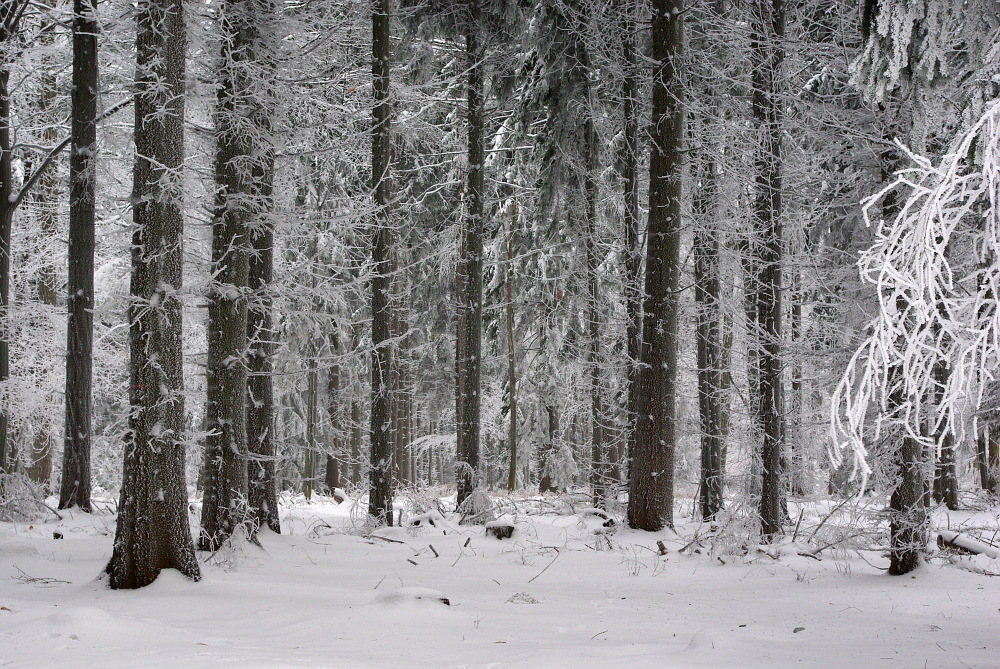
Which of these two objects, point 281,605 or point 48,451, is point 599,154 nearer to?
point 281,605

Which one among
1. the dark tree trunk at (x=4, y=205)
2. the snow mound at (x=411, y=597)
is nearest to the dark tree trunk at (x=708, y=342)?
the snow mound at (x=411, y=597)

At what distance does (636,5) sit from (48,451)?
48.9 ft

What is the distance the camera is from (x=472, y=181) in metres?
14.1

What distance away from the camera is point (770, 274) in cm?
1115

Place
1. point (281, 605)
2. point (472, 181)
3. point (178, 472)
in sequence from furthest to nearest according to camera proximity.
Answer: point (472, 181)
point (178, 472)
point (281, 605)

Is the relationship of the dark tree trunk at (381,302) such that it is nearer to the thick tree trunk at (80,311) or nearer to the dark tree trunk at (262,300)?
the dark tree trunk at (262,300)

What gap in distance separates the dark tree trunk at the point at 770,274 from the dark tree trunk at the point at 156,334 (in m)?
7.63

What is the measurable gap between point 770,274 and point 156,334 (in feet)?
28.0

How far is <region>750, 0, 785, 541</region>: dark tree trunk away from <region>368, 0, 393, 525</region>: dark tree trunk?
5720mm

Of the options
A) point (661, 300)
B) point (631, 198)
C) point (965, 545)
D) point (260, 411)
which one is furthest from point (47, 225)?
point (965, 545)

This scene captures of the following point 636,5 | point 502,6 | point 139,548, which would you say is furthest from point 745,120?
point 139,548

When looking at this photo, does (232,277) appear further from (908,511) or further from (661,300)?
(908,511)

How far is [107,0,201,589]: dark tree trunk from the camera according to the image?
6.89 meters

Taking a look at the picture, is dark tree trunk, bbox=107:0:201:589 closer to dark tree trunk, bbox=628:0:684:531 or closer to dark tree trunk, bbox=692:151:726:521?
dark tree trunk, bbox=628:0:684:531
